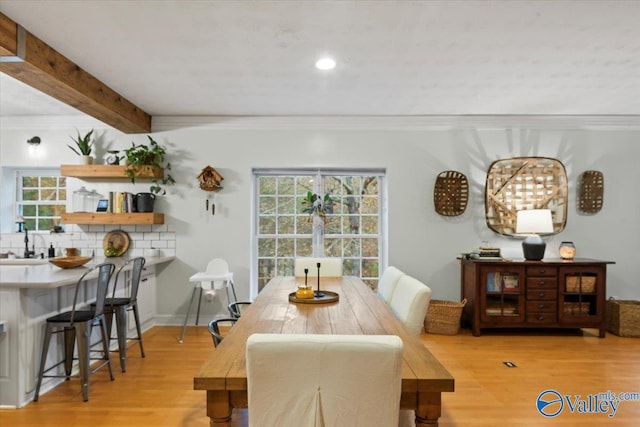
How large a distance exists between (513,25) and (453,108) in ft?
6.29

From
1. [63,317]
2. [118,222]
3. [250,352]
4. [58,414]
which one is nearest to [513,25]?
[250,352]

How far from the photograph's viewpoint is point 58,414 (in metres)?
2.61

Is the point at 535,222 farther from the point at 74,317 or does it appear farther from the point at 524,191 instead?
the point at 74,317

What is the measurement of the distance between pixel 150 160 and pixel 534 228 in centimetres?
431

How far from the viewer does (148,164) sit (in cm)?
459

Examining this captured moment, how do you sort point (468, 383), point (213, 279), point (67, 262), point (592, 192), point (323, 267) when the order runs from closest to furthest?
point (468, 383)
point (67, 262)
point (323, 267)
point (213, 279)
point (592, 192)

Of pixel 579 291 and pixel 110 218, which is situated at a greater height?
pixel 110 218

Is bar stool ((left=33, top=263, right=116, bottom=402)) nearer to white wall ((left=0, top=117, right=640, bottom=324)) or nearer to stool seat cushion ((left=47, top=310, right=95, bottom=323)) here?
stool seat cushion ((left=47, top=310, right=95, bottom=323))

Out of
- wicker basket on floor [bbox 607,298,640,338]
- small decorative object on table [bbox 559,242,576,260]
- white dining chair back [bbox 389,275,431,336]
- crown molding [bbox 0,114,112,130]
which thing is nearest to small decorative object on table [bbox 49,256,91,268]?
crown molding [bbox 0,114,112,130]

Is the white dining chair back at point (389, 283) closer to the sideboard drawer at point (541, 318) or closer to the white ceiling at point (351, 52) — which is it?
the white ceiling at point (351, 52)

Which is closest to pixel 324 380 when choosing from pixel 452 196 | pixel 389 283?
pixel 389 283

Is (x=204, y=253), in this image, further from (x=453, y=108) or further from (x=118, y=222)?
(x=453, y=108)

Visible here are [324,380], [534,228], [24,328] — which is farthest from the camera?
[534,228]

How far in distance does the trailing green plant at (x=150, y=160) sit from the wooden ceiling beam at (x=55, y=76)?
0.34 meters
